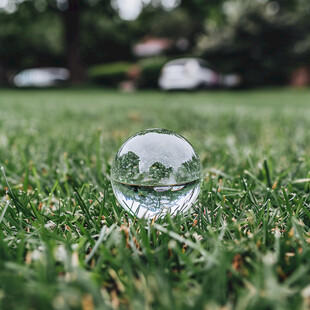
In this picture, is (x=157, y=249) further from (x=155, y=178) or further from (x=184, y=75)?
(x=184, y=75)

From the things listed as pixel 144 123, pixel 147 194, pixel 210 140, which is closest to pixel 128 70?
pixel 144 123

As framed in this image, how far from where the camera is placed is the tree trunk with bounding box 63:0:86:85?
69.2 feet

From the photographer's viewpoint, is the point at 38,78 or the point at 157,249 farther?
the point at 38,78

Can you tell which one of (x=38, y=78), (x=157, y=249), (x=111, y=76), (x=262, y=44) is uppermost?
(x=38, y=78)

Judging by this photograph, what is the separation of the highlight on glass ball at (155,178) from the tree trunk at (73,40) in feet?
67.7

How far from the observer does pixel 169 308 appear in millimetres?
837

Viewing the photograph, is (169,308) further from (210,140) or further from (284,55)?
(284,55)

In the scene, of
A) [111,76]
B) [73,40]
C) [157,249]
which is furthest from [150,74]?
[157,249]

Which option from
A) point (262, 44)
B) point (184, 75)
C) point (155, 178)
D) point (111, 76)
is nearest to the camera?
point (155, 178)

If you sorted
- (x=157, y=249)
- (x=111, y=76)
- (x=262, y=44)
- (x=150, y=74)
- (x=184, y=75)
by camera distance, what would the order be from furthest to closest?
(x=111, y=76) < (x=262, y=44) < (x=150, y=74) < (x=184, y=75) < (x=157, y=249)

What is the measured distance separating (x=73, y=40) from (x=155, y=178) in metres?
21.7

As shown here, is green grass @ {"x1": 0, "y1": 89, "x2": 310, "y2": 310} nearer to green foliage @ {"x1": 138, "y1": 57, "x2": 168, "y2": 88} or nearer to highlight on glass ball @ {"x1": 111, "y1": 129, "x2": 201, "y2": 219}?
highlight on glass ball @ {"x1": 111, "y1": 129, "x2": 201, "y2": 219}

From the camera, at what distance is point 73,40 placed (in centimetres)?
2158

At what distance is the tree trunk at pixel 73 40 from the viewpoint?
2108 cm
